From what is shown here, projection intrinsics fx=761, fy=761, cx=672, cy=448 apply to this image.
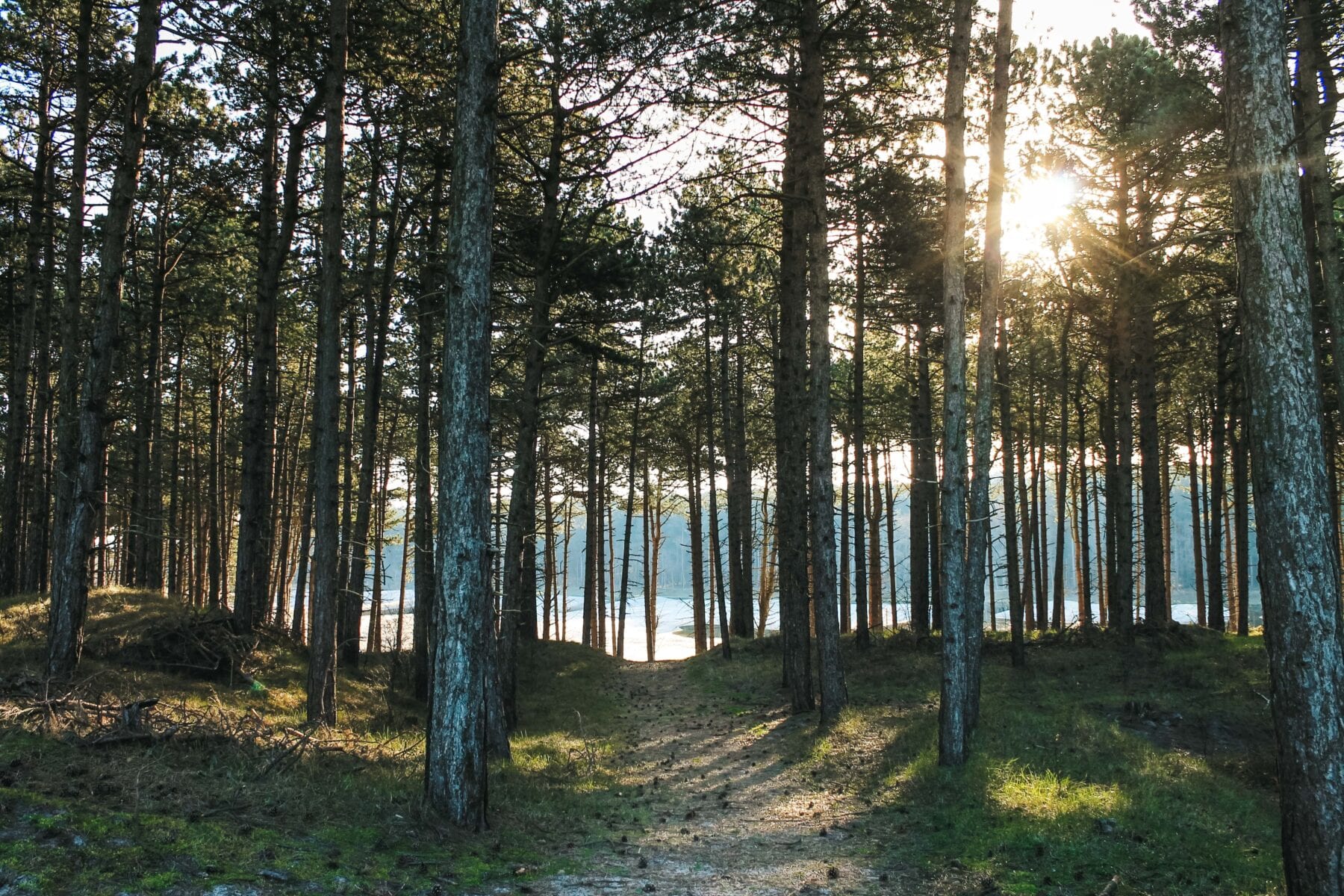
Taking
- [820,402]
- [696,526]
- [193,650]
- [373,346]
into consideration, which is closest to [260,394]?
[373,346]

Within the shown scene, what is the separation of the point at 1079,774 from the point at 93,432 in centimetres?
1289

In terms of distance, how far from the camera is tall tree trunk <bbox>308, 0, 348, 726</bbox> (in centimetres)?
1110

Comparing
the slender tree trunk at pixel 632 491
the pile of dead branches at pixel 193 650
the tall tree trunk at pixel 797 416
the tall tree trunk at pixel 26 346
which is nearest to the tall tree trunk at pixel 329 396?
the pile of dead branches at pixel 193 650

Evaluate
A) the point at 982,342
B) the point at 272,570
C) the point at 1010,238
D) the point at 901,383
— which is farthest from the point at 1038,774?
the point at 272,570

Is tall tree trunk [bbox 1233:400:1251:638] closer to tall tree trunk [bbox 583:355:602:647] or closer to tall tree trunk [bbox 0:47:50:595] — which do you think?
tall tree trunk [bbox 583:355:602:647]

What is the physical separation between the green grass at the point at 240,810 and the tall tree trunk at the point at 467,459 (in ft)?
1.89

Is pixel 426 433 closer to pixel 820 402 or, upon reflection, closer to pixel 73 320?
pixel 73 320

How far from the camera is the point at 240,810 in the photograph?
6059 mm

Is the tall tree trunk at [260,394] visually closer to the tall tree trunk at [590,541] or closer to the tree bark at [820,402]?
the tree bark at [820,402]

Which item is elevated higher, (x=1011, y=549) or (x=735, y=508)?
(x=735, y=508)

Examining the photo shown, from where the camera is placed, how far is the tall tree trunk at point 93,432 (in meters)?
9.39

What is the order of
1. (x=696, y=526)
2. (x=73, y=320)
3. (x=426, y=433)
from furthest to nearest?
(x=696, y=526) → (x=426, y=433) → (x=73, y=320)

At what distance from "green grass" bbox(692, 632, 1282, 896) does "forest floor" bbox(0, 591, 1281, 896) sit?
4cm

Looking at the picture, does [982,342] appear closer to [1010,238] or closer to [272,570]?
[1010,238]
